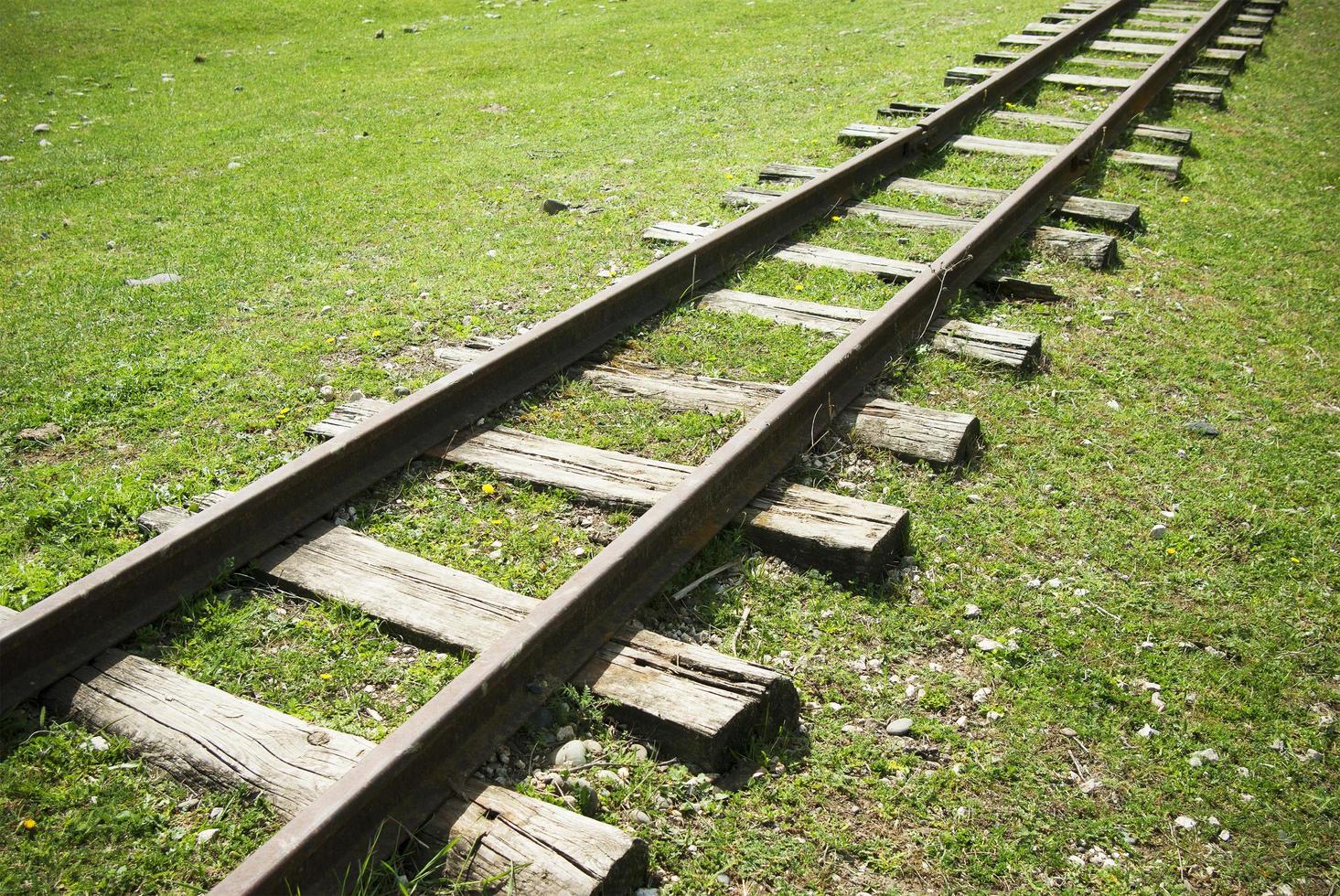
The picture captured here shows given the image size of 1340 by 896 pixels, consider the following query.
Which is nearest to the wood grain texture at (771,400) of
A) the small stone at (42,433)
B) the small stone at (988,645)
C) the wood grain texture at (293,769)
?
the small stone at (988,645)

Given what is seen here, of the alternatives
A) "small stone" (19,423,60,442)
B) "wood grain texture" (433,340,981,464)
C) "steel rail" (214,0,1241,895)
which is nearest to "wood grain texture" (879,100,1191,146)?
"steel rail" (214,0,1241,895)

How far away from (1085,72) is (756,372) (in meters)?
7.83

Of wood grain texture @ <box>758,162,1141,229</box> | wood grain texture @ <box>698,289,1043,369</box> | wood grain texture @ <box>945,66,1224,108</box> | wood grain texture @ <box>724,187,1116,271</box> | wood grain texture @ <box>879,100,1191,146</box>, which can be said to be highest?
wood grain texture @ <box>945,66,1224,108</box>

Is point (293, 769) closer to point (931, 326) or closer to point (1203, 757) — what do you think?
point (1203, 757)

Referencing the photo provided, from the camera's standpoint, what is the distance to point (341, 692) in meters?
3.37

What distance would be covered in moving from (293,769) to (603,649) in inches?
38.2

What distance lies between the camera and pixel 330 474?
13.8 ft

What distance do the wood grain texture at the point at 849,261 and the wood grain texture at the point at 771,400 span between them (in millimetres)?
1543

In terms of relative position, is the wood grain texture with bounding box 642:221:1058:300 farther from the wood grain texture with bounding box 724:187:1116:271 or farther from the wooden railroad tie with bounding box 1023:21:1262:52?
the wooden railroad tie with bounding box 1023:21:1262:52

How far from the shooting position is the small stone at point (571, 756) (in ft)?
10.1

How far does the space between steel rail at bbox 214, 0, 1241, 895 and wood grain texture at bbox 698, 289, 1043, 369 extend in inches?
7.1

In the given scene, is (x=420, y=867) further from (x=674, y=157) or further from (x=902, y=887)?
(x=674, y=157)

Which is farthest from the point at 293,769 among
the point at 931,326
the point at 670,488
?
the point at 931,326

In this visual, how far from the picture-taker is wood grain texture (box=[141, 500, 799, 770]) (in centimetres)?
315
